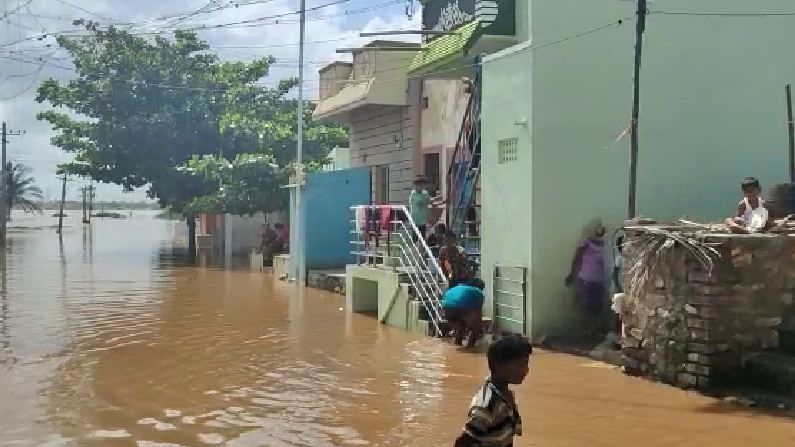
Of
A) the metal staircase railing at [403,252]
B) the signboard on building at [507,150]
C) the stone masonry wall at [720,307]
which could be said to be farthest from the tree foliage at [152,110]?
the stone masonry wall at [720,307]

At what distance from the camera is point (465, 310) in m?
12.0

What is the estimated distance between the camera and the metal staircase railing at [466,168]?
15094mm

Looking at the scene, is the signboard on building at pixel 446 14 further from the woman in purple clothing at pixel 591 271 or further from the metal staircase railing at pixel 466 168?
the woman in purple clothing at pixel 591 271

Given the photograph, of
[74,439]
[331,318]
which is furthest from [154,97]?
[74,439]

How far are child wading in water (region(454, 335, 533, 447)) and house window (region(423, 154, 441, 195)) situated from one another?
15468 mm

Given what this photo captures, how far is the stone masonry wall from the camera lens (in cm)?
882

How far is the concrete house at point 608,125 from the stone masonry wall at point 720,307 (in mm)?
2614

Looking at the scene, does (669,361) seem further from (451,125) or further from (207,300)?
(207,300)

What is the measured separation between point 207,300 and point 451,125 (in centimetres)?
642

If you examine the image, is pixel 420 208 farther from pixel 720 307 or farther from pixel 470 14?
pixel 720 307

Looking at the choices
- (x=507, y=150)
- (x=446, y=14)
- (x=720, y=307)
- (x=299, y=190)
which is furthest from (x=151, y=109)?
(x=720, y=307)

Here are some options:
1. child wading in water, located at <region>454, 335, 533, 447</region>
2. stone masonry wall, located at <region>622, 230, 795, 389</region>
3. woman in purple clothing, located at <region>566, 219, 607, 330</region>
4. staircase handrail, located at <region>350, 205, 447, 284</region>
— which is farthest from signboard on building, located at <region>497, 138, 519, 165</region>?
child wading in water, located at <region>454, 335, 533, 447</region>

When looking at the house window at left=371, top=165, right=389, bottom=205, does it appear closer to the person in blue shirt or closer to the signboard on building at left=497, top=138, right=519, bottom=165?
the signboard on building at left=497, top=138, right=519, bottom=165

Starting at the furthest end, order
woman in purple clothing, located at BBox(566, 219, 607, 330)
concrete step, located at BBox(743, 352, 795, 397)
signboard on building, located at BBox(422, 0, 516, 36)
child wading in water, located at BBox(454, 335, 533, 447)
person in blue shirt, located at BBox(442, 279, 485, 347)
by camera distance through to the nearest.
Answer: signboard on building, located at BBox(422, 0, 516, 36) → person in blue shirt, located at BBox(442, 279, 485, 347) → woman in purple clothing, located at BBox(566, 219, 607, 330) → concrete step, located at BBox(743, 352, 795, 397) → child wading in water, located at BBox(454, 335, 533, 447)
